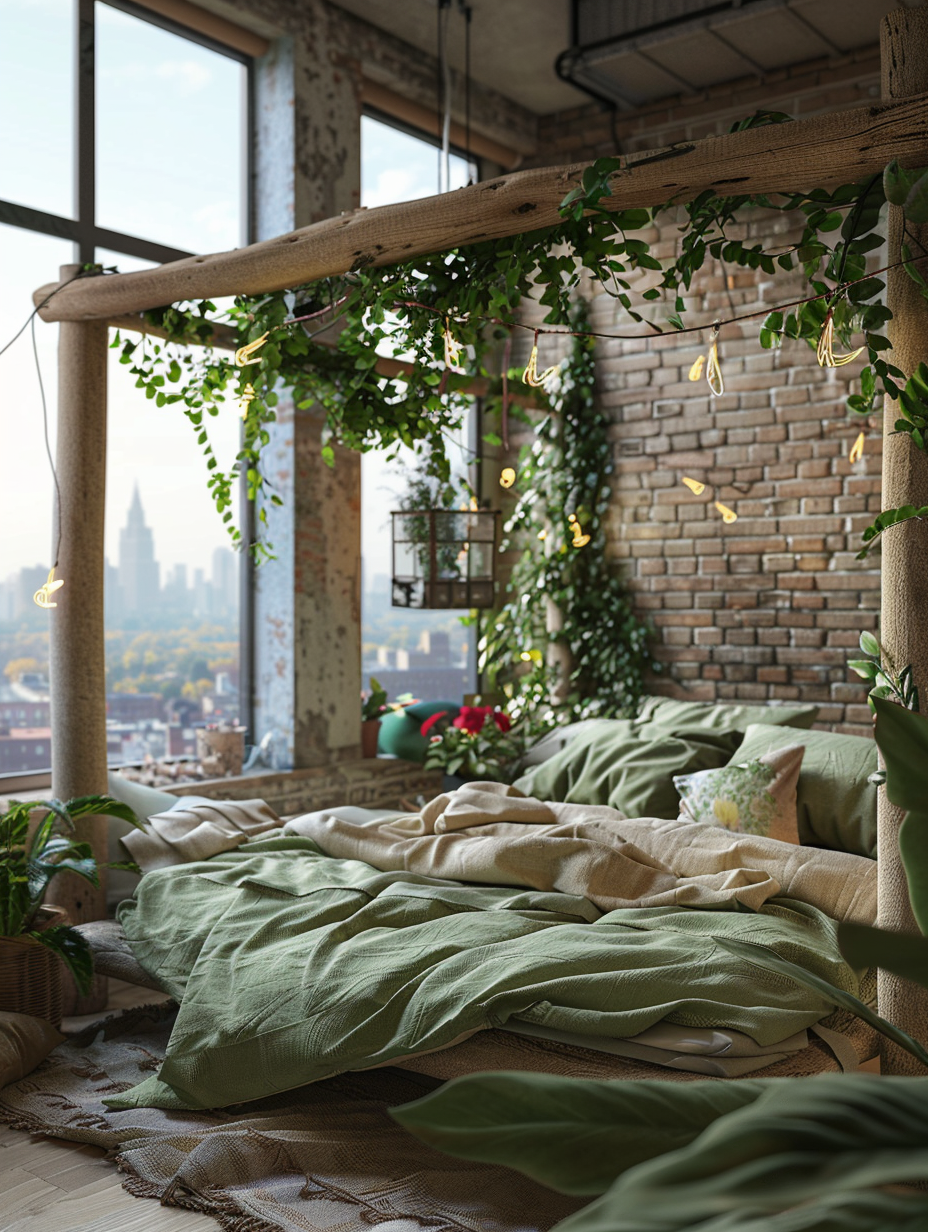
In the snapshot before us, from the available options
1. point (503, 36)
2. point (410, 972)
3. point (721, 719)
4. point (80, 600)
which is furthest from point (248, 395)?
point (503, 36)

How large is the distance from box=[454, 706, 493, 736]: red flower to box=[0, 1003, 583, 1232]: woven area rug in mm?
2271

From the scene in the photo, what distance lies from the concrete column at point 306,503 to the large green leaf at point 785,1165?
4.44 meters

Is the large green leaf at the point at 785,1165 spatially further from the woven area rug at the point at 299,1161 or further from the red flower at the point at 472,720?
the red flower at the point at 472,720

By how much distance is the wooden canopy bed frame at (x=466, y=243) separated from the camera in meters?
2.26

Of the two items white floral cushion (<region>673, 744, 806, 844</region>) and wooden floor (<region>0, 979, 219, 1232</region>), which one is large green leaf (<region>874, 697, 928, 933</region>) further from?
white floral cushion (<region>673, 744, 806, 844</region>)

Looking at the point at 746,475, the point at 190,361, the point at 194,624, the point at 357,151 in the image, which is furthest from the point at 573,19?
the point at 194,624

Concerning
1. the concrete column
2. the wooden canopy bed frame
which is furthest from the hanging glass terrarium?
the wooden canopy bed frame

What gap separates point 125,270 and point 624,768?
2.84 m

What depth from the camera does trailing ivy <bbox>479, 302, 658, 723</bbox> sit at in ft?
18.2

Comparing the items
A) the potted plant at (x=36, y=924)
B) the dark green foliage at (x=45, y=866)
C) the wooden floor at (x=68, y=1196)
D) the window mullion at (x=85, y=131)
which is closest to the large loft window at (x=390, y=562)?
the window mullion at (x=85, y=131)

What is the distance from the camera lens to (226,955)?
285 centimetres

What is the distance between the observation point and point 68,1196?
2.38 m

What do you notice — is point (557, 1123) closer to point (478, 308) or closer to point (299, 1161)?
point (299, 1161)

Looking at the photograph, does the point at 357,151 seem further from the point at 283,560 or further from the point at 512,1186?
the point at 512,1186
